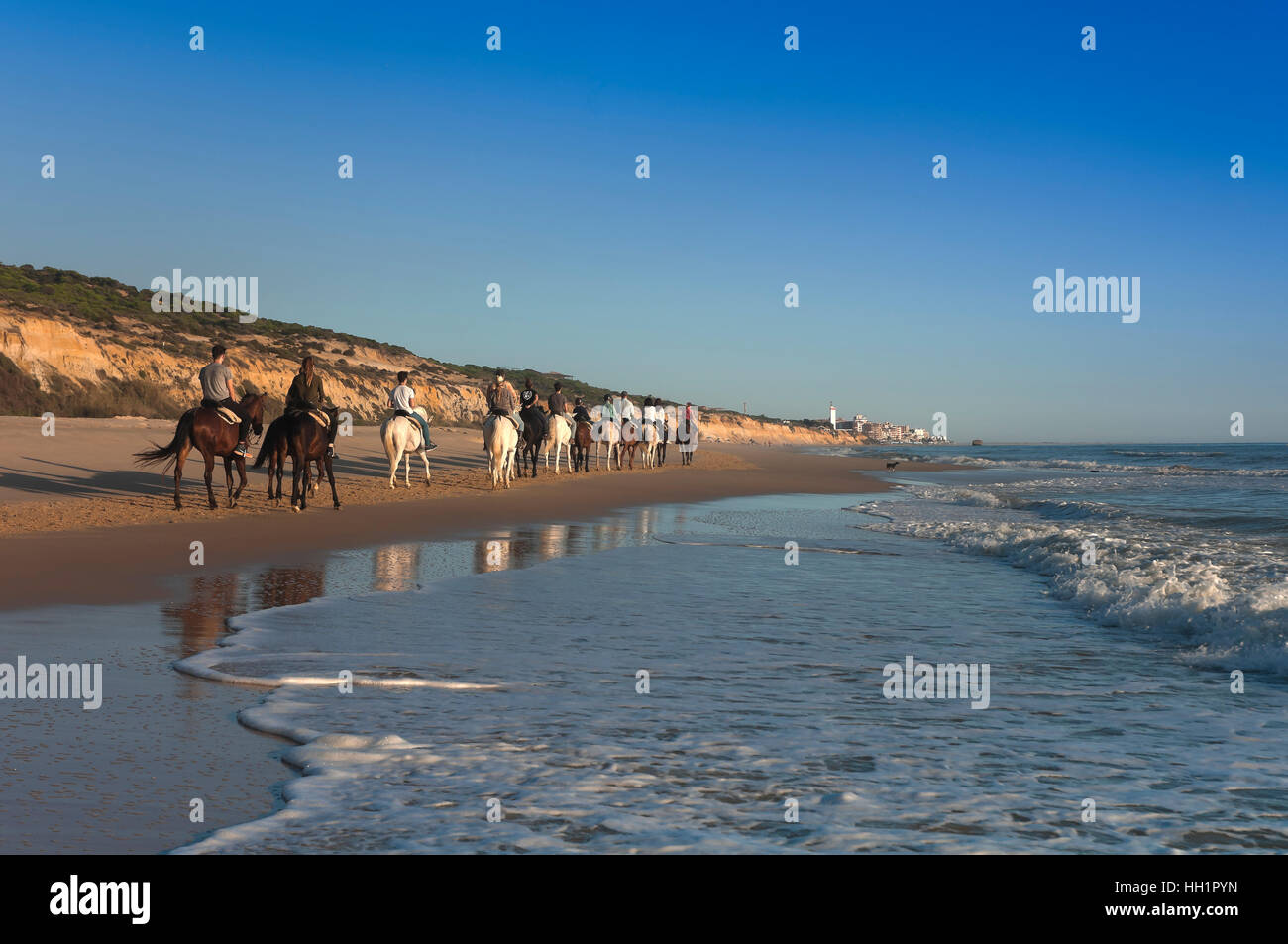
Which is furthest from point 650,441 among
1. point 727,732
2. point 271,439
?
point 727,732

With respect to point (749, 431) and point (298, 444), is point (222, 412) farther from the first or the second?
point (749, 431)

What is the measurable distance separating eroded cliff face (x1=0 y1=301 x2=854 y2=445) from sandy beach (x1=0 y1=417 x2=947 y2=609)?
7.56m

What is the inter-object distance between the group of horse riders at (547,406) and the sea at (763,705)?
43.4 ft

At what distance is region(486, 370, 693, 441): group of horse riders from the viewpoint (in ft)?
81.0

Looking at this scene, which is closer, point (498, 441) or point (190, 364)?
point (498, 441)

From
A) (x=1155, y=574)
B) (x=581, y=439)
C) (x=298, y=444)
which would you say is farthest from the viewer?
(x=581, y=439)

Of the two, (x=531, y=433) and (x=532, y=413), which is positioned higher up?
(x=532, y=413)

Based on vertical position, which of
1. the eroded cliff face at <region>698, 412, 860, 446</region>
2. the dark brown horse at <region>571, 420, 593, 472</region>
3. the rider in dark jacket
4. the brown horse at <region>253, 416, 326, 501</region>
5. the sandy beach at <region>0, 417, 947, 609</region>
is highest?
the eroded cliff face at <region>698, 412, 860, 446</region>

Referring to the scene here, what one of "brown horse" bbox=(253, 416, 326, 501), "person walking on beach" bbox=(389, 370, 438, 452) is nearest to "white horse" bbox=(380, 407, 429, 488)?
"person walking on beach" bbox=(389, 370, 438, 452)

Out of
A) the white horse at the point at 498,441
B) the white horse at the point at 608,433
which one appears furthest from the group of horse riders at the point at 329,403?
the white horse at the point at 608,433

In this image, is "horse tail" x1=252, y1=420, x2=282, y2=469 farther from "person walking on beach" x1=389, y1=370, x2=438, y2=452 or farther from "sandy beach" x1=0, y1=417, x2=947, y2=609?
"person walking on beach" x1=389, y1=370, x2=438, y2=452

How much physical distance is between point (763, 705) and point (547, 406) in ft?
96.2

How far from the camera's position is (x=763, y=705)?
17.3ft
